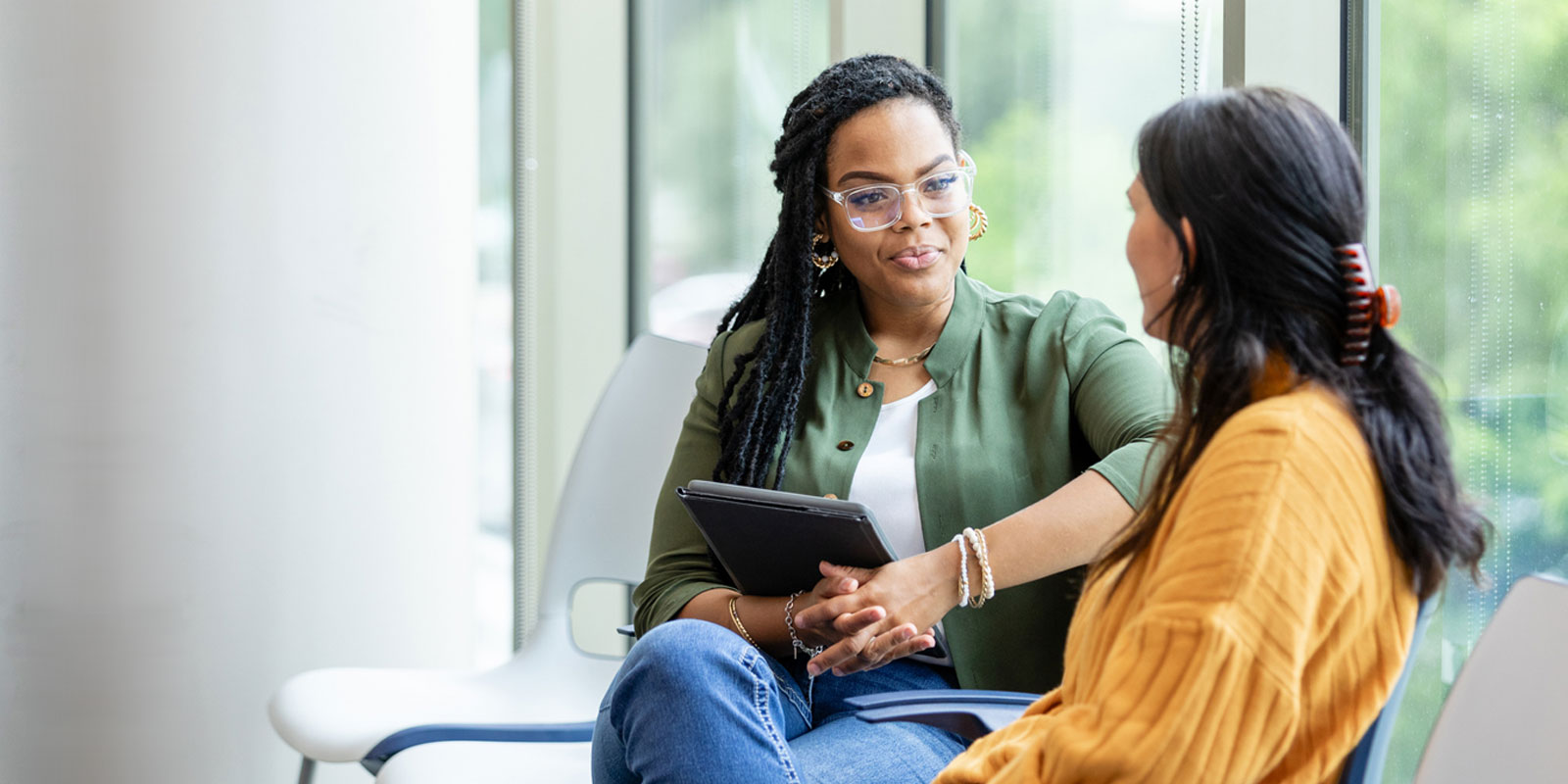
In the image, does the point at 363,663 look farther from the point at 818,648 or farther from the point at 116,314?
the point at 818,648

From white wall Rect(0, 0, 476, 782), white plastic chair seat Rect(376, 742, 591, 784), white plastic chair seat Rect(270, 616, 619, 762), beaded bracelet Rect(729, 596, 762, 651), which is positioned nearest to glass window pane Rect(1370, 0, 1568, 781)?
beaded bracelet Rect(729, 596, 762, 651)

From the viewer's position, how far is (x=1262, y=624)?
814 millimetres

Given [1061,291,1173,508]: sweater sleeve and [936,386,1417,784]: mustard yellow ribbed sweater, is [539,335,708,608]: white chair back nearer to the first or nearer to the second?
[1061,291,1173,508]: sweater sleeve

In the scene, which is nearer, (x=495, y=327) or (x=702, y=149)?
(x=702, y=149)

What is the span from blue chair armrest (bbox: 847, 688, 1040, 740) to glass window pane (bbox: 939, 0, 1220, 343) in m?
1.05

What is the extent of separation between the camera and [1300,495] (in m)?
0.82

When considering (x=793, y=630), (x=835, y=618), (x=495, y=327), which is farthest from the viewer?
(x=495, y=327)

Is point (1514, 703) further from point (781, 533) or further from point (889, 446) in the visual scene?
point (889, 446)

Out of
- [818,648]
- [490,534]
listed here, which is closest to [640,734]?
[818,648]

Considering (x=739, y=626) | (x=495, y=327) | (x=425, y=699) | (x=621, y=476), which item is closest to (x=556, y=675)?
(x=425, y=699)

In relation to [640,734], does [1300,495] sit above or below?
above

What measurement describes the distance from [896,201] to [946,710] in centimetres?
74

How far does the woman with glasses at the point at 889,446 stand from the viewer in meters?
1.37

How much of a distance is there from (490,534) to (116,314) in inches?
58.1
